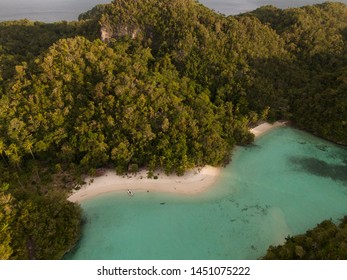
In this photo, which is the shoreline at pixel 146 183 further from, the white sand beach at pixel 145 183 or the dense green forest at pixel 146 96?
the dense green forest at pixel 146 96

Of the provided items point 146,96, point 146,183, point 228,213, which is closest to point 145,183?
point 146,183

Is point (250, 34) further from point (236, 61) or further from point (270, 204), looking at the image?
point (270, 204)

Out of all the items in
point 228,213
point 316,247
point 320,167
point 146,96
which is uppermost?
point 146,96

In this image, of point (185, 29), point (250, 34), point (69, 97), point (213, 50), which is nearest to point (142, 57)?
point (185, 29)

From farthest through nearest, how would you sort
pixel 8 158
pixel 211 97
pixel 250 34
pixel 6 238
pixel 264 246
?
pixel 250 34 → pixel 211 97 → pixel 8 158 → pixel 264 246 → pixel 6 238

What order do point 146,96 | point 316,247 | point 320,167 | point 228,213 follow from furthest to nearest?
point 146,96 → point 320,167 → point 228,213 → point 316,247

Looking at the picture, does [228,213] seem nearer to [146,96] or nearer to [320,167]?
[320,167]
